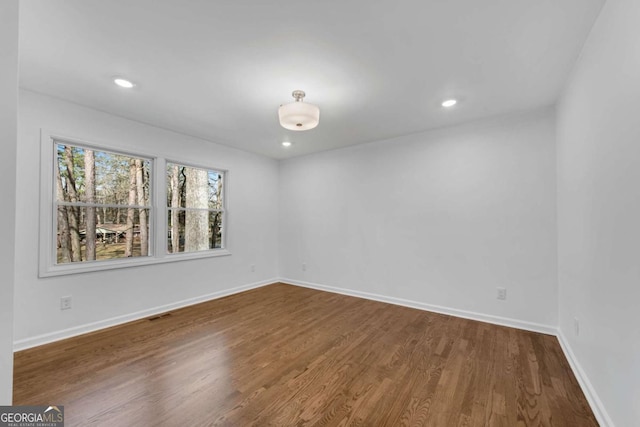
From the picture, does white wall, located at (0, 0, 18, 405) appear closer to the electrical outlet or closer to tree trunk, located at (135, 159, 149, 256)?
the electrical outlet

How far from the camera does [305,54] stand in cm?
199

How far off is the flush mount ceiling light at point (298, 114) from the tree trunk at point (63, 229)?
2584 millimetres

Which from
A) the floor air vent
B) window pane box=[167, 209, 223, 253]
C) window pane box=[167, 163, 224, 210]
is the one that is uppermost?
window pane box=[167, 163, 224, 210]

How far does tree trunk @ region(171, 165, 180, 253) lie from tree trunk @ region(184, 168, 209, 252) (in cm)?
15

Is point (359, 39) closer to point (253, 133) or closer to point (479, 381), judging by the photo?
point (253, 133)

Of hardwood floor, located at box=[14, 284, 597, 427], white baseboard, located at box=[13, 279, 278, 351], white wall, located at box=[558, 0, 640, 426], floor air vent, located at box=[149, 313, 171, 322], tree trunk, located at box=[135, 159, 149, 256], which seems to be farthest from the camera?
tree trunk, located at box=[135, 159, 149, 256]

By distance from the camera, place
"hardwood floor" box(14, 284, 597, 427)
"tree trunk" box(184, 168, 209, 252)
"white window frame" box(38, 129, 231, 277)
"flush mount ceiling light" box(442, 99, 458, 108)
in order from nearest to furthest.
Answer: "hardwood floor" box(14, 284, 597, 427)
"white window frame" box(38, 129, 231, 277)
"flush mount ceiling light" box(442, 99, 458, 108)
"tree trunk" box(184, 168, 209, 252)

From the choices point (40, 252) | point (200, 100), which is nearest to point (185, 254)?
point (40, 252)

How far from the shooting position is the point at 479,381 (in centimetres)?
200

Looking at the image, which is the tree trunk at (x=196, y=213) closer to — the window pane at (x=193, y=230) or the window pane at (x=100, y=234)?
the window pane at (x=193, y=230)

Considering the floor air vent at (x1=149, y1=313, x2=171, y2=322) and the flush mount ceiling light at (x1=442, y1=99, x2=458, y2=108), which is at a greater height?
the flush mount ceiling light at (x1=442, y1=99, x2=458, y2=108)

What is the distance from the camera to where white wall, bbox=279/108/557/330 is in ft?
9.61

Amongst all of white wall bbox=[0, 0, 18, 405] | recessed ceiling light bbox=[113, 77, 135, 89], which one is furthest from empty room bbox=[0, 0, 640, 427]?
recessed ceiling light bbox=[113, 77, 135, 89]

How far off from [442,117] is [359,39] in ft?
6.09
